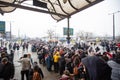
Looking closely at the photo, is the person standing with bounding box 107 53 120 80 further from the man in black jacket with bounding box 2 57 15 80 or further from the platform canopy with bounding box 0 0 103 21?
the man in black jacket with bounding box 2 57 15 80

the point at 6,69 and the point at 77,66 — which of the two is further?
the point at 77,66

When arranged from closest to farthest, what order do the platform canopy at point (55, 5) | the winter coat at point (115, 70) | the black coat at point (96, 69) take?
the black coat at point (96, 69), the winter coat at point (115, 70), the platform canopy at point (55, 5)

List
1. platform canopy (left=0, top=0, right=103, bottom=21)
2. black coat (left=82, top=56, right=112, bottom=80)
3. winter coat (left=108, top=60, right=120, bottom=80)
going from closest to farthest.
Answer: black coat (left=82, top=56, right=112, bottom=80), winter coat (left=108, top=60, right=120, bottom=80), platform canopy (left=0, top=0, right=103, bottom=21)

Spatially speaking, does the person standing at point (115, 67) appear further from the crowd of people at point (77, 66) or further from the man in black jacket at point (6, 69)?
the man in black jacket at point (6, 69)

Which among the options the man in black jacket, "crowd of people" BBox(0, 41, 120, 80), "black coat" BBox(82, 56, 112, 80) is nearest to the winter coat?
"crowd of people" BBox(0, 41, 120, 80)

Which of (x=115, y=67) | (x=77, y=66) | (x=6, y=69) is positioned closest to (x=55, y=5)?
(x=77, y=66)

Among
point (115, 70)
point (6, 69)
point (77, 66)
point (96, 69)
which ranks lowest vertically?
point (77, 66)

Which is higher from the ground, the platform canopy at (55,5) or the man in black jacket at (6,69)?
the platform canopy at (55,5)

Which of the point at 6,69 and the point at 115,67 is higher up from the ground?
the point at 115,67

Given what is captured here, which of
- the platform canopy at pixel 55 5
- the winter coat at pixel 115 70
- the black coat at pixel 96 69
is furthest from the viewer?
the platform canopy at pixel 55 5

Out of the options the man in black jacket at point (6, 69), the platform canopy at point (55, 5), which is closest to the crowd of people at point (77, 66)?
the man in black jacket at point (6, 69)

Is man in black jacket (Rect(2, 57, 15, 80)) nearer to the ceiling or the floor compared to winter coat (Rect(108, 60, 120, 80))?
nearer to the floor

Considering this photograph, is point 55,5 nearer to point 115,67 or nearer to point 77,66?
point 77,66

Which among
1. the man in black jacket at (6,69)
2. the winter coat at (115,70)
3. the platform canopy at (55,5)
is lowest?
the man in black jacket at (6,69)
